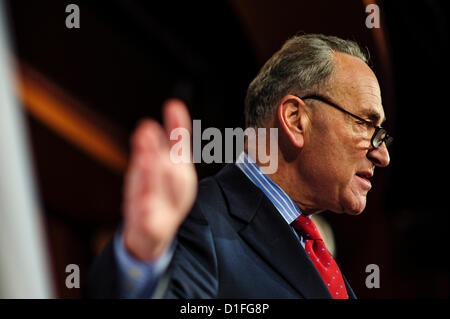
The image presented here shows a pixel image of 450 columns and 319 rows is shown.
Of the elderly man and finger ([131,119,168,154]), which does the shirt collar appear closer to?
the elderly man

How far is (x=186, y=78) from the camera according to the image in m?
2.33

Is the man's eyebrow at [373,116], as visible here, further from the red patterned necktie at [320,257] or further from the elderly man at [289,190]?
the red patterned necktie at [320,257]

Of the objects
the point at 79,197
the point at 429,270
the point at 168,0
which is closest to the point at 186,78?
the point at 168,0

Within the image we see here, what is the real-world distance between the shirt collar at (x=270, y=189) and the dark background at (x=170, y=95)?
497 millimetres

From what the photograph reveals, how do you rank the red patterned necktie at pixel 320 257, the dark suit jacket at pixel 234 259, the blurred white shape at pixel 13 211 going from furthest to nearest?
the red patterned necktie at pixel 320 257 < the dark suit jacket at pixel 234 259 < the blurred white shape at pixel 13 211

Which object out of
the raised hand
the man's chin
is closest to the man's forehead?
the man's chin

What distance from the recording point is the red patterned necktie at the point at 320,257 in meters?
0.79

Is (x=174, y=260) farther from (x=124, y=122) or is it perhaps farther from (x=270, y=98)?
(x=124, y=122)

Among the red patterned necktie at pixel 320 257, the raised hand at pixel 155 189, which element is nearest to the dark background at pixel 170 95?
the red patterned necktie at pixel 320 257

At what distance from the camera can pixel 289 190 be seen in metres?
0.84

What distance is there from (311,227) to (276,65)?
0.84 feet

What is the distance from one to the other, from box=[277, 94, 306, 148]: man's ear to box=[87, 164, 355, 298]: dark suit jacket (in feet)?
0.33

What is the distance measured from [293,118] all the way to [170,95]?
61.5 inches

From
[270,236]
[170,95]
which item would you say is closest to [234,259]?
[270,236]
